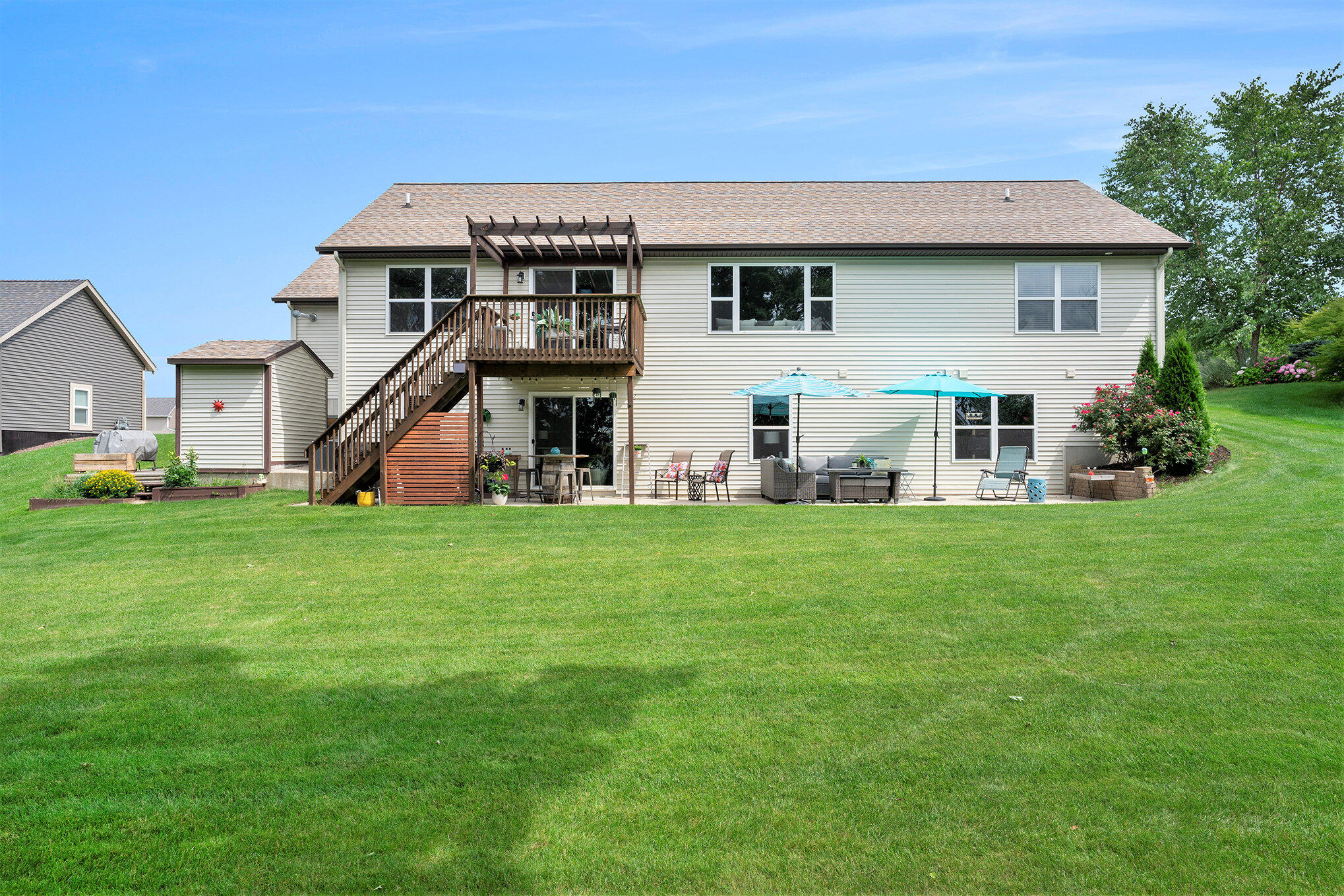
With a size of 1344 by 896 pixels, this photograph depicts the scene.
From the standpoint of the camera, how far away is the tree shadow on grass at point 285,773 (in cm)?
265

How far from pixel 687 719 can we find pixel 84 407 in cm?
2944

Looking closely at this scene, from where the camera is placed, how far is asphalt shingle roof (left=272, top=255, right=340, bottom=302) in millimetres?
18641

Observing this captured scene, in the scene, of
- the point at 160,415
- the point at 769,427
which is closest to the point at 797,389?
the point at 769,427

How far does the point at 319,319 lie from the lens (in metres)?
19.0

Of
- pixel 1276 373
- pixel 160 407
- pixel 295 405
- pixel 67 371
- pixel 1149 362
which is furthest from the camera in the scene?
pixel 160 407

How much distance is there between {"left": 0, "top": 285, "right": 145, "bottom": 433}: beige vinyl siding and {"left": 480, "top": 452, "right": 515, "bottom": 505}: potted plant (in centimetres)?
1793

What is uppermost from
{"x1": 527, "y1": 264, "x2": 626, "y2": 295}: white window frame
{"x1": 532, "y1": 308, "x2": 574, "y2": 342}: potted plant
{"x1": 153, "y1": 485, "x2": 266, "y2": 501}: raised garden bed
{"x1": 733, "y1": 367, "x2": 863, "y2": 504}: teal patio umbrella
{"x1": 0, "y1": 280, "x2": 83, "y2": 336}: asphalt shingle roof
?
{"x1": 0, "y1": 280, "x2": 83, "y2": 336}: asphalt shingle roof

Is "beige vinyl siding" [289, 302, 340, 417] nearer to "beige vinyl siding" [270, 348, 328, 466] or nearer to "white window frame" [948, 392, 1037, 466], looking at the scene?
"beige vinyl siding" [270, 348, 328, 466]

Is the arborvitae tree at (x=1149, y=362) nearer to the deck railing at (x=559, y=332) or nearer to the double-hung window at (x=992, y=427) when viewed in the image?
the double-hung window at (x=992, y=427)

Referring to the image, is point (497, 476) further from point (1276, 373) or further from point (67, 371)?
point (1276, 373)

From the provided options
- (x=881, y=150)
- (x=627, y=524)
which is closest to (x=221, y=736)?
(x=627, y=524)

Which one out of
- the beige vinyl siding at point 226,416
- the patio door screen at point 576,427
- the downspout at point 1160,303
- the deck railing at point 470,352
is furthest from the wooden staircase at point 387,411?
the downspout at point 1160,303

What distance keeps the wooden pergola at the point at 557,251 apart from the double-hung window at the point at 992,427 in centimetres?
681

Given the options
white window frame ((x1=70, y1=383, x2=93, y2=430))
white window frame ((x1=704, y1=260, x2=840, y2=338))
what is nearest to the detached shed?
white window frame ((x1=704, y1=260, x2=840, y2=338))
